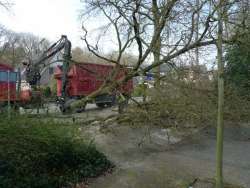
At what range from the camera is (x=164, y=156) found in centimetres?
891

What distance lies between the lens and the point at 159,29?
976 cm

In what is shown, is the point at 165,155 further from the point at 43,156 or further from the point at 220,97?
the point at 220,97

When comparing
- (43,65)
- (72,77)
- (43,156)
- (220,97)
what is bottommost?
(43,156)

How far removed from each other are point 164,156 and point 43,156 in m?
3.53

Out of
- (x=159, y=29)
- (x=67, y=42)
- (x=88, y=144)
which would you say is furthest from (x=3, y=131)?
(x=67, y=42)

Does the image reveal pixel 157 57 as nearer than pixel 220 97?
No

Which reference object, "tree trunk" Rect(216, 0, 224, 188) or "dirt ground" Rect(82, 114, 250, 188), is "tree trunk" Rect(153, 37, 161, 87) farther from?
"tree trunk" Rect(216, 0, 224, 188)

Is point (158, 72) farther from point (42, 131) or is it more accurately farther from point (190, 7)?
point (42, 131)

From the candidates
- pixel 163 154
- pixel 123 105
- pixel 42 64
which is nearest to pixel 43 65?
pixel 42 64

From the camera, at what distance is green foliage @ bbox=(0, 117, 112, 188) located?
5.77m

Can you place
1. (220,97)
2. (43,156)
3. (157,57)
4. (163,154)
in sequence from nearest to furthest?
(220,97) < (43,156) < (163,154) < (157,57)

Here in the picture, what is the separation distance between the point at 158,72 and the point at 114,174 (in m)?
4.06

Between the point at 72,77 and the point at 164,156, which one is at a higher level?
the point at 72,77

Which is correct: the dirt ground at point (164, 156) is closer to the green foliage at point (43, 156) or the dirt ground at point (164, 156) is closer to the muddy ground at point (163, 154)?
the muddy ground at point (163, 154)
